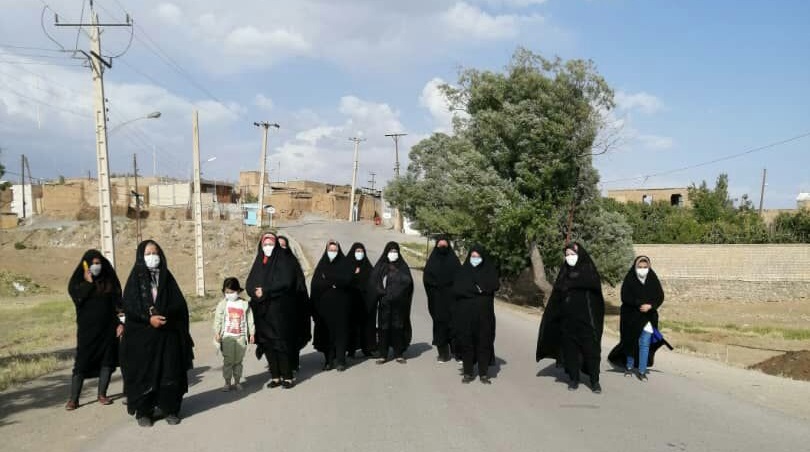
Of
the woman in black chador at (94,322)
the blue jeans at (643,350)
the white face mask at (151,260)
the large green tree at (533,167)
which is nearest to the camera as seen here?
the white face mask at (151,260)

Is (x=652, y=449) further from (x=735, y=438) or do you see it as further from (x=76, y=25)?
(x=76, y=25)

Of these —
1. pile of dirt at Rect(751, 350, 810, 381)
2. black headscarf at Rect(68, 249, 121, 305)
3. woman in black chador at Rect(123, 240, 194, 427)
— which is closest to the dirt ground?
pile of dirt at Rect(751, 350, 810, 381)

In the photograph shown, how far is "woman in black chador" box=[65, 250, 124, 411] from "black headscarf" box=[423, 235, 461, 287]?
16.0ft

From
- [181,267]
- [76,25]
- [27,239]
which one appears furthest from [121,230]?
[76,25]

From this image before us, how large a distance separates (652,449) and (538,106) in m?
18.6

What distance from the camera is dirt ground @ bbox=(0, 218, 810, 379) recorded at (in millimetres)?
17281

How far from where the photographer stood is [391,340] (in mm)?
10023

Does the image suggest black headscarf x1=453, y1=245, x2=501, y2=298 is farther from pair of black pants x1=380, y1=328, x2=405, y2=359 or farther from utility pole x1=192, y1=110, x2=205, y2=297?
utility pole x1=192, y1=110, x2=205, y2=297

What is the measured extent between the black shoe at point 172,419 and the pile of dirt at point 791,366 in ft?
30.3

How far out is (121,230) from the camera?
53.0 meters

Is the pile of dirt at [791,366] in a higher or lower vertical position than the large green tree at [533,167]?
lower

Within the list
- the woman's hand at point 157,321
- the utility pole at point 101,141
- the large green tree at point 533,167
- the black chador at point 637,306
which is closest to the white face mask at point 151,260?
the woman's hand at point 157,321

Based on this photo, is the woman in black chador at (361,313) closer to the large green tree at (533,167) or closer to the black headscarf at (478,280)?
the black headscarf at (478,280)

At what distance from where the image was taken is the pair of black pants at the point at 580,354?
7938 millimetres
